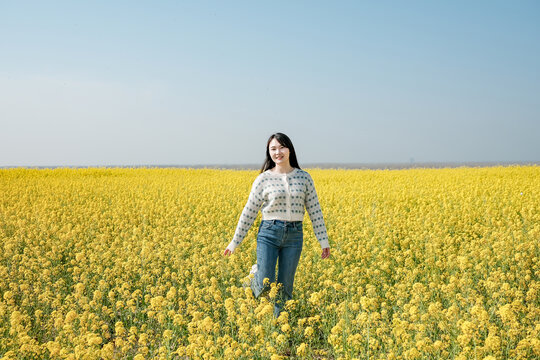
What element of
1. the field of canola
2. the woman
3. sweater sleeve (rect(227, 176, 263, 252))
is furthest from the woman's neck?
the field of canola

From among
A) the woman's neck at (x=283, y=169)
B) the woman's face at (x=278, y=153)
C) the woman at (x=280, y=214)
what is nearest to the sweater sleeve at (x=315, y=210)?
the woman at (x=280, y=214)

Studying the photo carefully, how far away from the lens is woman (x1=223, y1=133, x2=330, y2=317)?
3949mm

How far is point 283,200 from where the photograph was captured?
13.1 ft

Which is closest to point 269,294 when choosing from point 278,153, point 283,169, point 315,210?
point 315,210

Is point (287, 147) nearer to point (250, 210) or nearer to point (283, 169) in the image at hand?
point (283, 169)

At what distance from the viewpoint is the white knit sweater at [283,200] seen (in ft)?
13.0

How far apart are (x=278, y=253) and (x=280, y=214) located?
0.41m

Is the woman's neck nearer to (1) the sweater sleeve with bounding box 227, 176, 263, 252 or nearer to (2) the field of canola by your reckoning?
(1) the sweater sleeve with bounding box 227, 176, 263, 252

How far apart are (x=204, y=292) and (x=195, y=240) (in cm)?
217

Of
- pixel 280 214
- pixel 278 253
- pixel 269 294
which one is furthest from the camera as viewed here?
pixel 278 253

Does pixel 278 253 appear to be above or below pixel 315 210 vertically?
below

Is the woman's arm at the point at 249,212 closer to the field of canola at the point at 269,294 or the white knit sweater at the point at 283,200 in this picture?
the white knit sweater at the point at 283,200

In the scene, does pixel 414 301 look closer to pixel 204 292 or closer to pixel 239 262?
pixel 204 292

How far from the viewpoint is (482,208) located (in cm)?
1016
